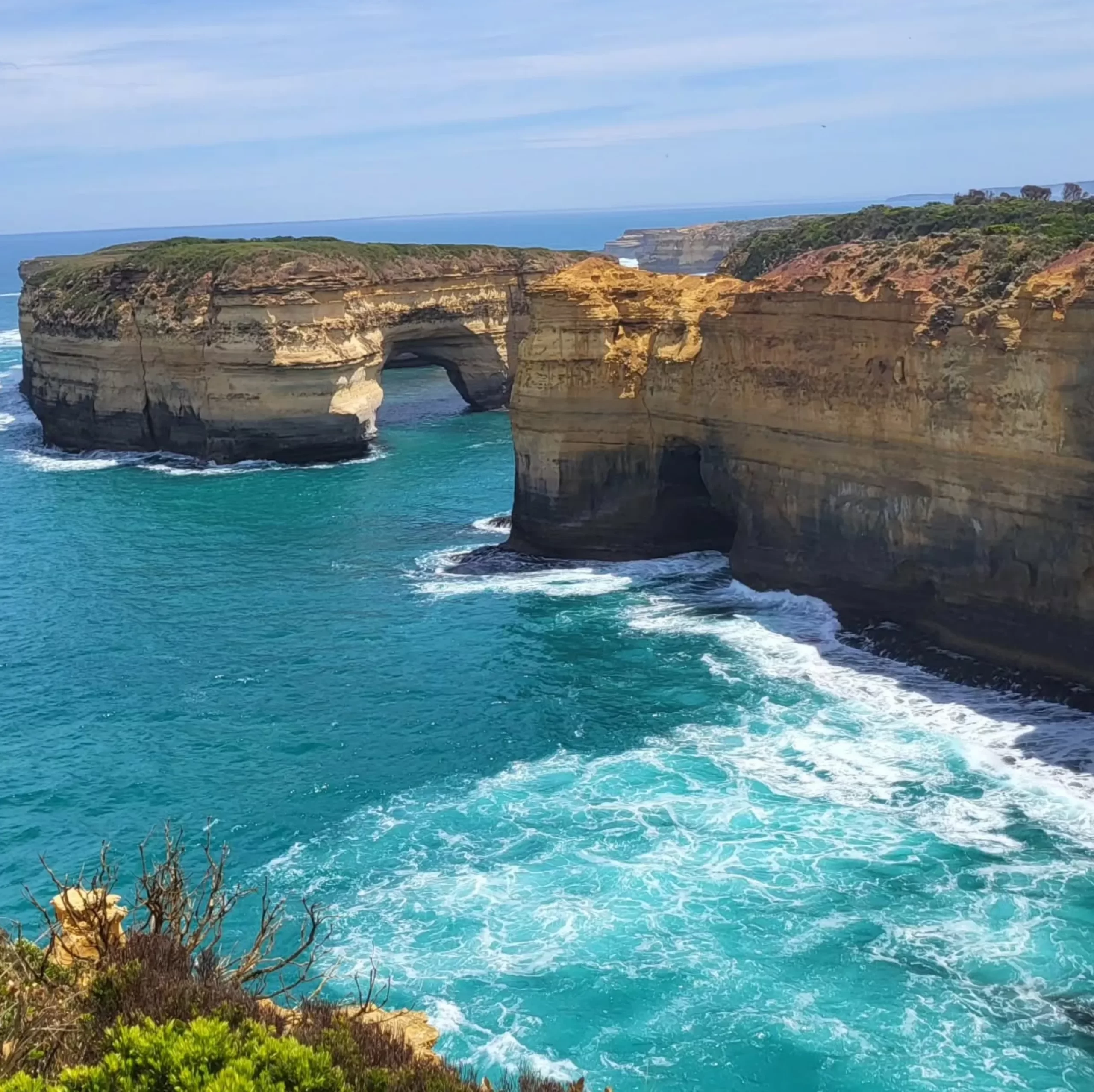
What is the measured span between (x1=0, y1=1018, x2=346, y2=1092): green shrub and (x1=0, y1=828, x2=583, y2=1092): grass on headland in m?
0.01

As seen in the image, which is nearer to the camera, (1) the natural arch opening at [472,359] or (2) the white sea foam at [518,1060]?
(2) the white sea foam at [518,1060]

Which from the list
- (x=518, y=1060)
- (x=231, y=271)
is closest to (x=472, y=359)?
(x=231, y=271)

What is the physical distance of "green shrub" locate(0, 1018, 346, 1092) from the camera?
37.1 ft

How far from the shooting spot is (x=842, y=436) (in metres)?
34.2

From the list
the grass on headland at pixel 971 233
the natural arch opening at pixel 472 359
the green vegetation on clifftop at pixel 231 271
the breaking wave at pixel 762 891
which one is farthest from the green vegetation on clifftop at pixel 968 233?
the natural arch opening at pixel 472 359

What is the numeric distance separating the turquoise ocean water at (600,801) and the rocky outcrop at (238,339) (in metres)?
20.1

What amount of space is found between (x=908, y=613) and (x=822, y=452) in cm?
497

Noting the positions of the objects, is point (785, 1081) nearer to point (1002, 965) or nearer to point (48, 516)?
point (1002, 965)

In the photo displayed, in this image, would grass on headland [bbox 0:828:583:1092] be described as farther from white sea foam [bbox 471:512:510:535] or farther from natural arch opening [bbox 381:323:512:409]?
natural arch opening [bbox 381:323:512:409]

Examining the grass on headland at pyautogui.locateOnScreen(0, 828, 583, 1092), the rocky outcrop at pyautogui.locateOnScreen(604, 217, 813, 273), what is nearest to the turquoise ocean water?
the grass on headland at pyautogui.locateOnScreen(0, 828, 583, 1092)

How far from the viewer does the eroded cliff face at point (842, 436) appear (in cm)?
2881

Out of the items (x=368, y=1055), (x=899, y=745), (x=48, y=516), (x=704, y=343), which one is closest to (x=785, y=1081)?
(x=368, y=1055)

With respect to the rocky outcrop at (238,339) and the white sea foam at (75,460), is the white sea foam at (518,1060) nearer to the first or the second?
the rocky outcrop at (238,339)

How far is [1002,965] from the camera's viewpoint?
766 inches
